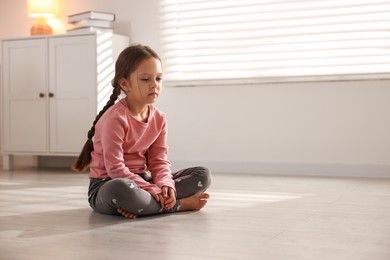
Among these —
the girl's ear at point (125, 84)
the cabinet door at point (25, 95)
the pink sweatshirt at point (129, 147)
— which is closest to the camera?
the pink sweatshirt at point (129, 147)

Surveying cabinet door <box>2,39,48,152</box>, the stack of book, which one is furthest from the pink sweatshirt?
cabinet door <box>2,39,48,152</box>

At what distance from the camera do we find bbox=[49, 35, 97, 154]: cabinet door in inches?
162

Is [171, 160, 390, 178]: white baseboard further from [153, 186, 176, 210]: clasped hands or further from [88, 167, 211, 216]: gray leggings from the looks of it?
[153, 186, 176, 210]: clasped hands

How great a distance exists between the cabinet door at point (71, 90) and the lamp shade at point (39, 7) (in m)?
0.38

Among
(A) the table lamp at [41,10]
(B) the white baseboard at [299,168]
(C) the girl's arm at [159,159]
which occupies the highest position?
(A) the table lamp at [41,10]

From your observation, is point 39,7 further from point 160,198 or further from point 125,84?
point 160,198

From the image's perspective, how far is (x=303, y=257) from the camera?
1539 mm

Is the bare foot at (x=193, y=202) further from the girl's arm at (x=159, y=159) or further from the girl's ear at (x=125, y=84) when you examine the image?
the girl's ear at (x=125, y=84)

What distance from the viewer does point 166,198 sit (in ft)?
7.38

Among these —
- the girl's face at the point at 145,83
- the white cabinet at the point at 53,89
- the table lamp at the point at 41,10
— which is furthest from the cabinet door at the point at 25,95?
the girl's face at the point at 145,83

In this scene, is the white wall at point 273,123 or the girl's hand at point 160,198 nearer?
the girl's hand at point 160,198

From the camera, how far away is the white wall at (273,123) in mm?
3830

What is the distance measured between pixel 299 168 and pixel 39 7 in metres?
2.10

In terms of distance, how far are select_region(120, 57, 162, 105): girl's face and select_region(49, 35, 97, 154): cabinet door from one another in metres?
1.81
